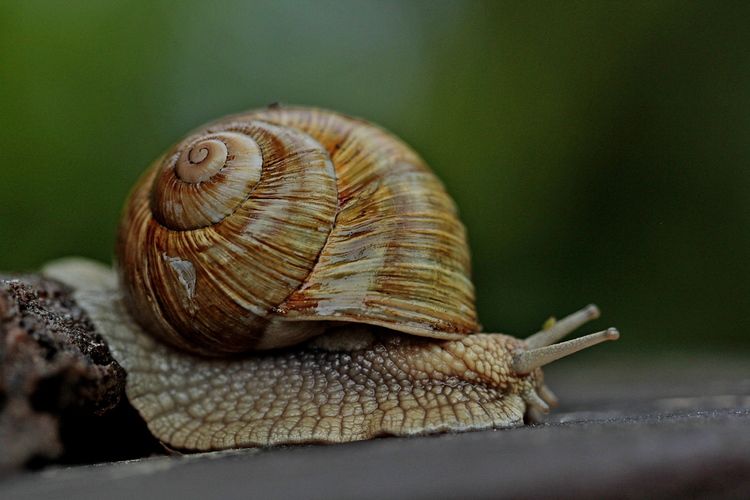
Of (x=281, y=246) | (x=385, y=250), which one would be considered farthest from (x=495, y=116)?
(x=281, y=246)

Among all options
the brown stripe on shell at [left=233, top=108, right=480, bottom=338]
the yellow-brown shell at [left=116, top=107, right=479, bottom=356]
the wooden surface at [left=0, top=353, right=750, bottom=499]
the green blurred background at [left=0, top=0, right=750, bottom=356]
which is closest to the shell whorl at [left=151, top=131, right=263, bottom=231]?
the yellow-brown shell at [left=116, top=107, right=479, bottom=356]

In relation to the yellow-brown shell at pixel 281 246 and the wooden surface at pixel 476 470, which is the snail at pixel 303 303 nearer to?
the yellow-brown shell at pixel 281 246

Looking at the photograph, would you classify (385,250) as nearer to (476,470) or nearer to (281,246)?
(281,246)

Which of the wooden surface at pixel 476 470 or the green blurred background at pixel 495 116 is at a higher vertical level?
the green blurred background at pixel 495 116

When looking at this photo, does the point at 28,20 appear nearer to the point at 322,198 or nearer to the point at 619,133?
the point at 322,198

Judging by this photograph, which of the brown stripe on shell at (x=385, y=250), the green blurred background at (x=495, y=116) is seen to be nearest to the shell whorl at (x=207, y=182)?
A: the brown stripe on shell at (x=385, y=250)

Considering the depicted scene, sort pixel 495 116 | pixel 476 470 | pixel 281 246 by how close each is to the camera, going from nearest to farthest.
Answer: pixel 476 470 → pixel 281 246 → pixel 495 116
